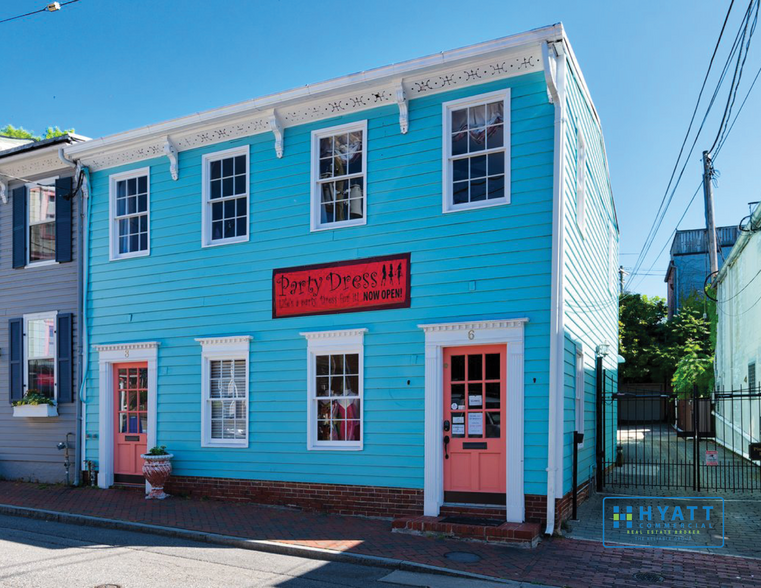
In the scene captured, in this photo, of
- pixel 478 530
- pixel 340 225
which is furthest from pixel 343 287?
pixel 478 530

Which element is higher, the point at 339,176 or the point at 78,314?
the point at 339,176

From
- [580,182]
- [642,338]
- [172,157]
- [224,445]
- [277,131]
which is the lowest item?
[224,445]

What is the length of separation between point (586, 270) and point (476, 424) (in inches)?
151

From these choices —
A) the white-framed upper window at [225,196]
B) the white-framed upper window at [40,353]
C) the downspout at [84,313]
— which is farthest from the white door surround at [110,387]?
the white-framed upper window at [225,196]

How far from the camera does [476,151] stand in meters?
10.2

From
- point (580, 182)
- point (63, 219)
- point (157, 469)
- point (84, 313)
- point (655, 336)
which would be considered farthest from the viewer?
point (655, 336)

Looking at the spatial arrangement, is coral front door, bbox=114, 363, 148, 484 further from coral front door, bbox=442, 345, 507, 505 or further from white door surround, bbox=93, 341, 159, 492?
coral front door, bbox=442, 345, 507, 505

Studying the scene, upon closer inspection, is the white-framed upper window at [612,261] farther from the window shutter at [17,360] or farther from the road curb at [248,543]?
the window shutter at [17,360]

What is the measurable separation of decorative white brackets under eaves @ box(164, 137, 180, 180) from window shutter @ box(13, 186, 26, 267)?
13.0 feet

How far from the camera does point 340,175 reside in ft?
37.0

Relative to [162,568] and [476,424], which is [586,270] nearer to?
[476,424]

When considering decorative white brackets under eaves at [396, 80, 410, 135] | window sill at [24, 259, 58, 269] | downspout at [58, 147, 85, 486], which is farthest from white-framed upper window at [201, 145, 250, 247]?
window sill at [24, 259, 58, 269]

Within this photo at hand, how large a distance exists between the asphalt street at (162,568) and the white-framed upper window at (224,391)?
2790 millimetres

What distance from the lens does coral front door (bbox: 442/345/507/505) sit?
9812 millimetres
